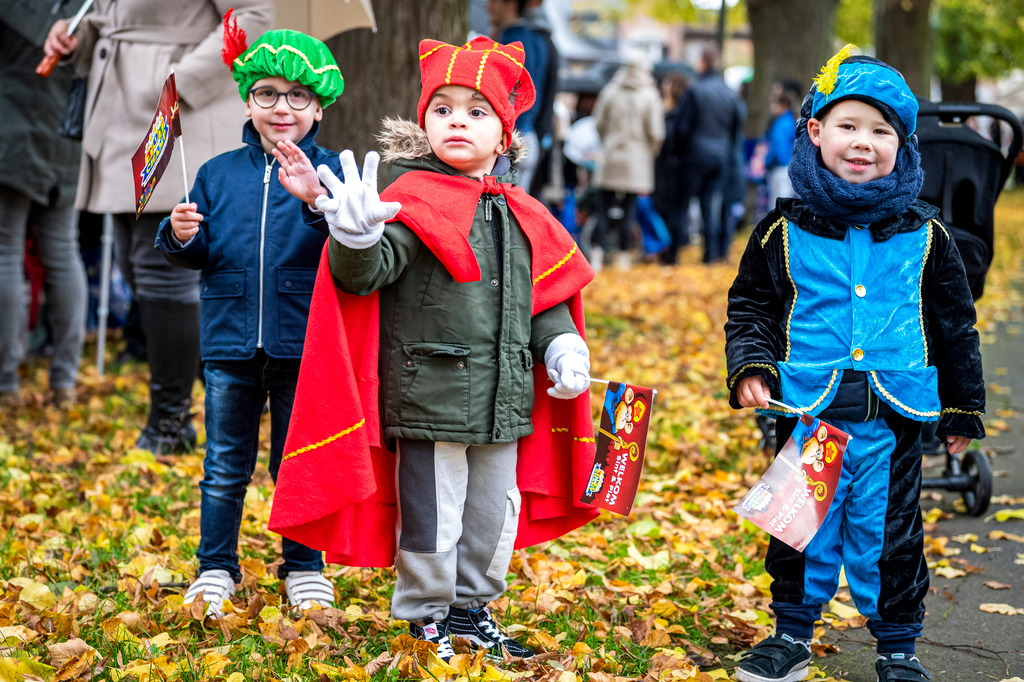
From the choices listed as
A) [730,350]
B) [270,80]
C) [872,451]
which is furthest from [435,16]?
[872,451]

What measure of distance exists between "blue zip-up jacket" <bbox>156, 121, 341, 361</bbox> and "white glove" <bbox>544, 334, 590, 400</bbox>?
84cm

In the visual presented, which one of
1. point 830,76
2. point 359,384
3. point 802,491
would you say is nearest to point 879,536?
point 802,491

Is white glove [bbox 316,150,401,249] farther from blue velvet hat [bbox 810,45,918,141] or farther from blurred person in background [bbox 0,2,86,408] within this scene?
blurred person in background [bbox 0,2,86,408]

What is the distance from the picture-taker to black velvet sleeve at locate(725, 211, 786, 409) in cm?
296

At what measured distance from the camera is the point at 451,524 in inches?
115

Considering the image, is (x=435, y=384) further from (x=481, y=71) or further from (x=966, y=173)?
(x=966, y=173)

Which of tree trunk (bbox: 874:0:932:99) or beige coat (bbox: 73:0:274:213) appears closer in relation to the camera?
beige coat (bbox: 73:0:274:213)

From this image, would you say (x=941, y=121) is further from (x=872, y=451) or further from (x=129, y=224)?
(x=129, y=224)

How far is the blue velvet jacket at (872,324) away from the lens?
9.52 feet

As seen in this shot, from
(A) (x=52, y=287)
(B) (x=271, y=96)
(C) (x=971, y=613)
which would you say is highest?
(B) (x=271, y=96)

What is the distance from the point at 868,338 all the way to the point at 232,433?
1.95 metres

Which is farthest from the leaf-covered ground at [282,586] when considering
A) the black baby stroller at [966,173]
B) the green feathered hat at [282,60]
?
the green feathered hat at [282,60]

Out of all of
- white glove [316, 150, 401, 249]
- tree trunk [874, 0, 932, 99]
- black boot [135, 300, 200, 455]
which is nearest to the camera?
white glove [316, 150, 401, 249]

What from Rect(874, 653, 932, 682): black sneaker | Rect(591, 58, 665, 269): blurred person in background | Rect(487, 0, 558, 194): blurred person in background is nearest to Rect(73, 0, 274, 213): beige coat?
Rect(487, 0, 558, 194): blurred person in background
